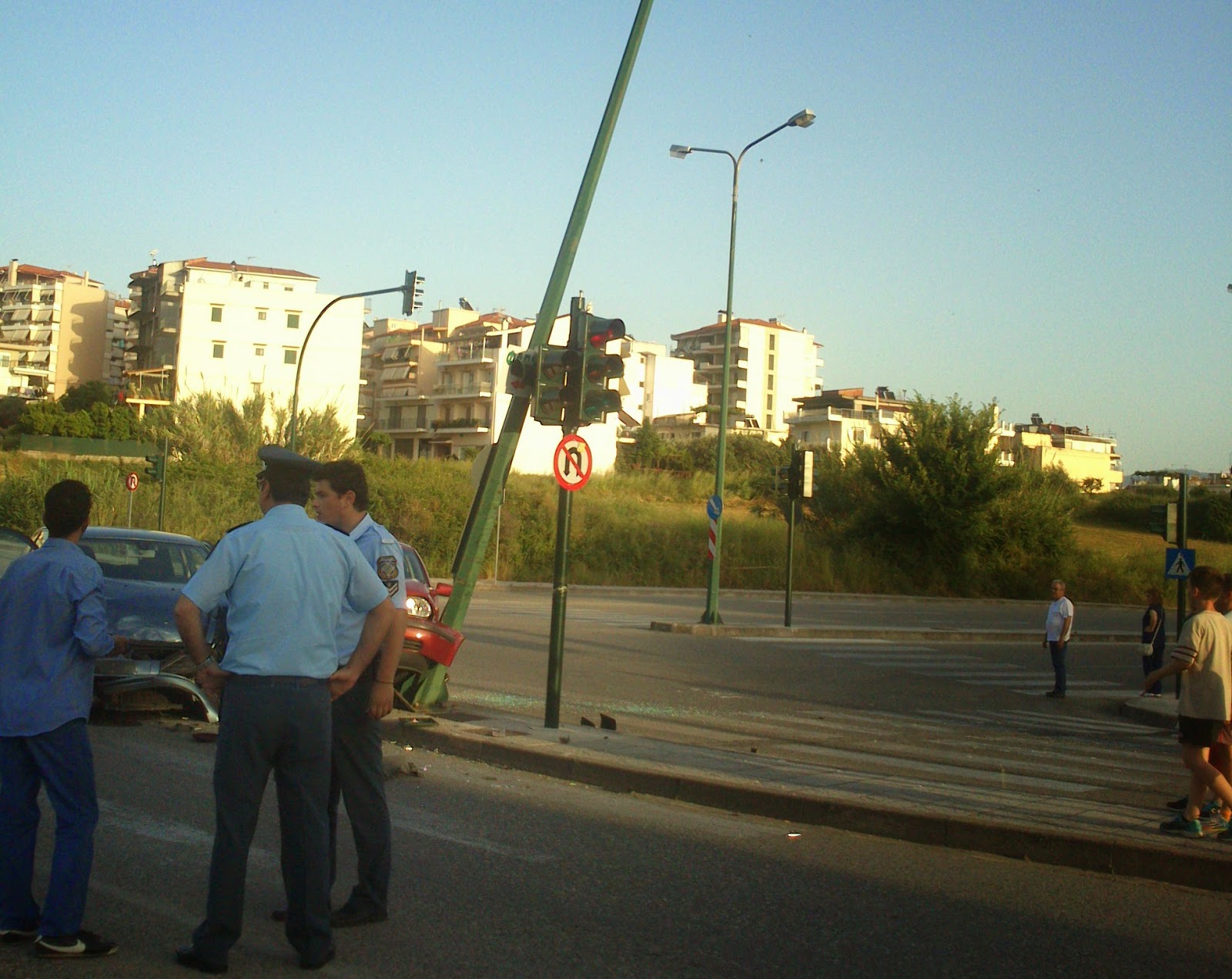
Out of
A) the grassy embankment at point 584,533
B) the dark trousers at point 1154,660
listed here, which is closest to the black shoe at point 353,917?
the dark trousers at point 1154,660

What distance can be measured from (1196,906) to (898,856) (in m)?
1.57

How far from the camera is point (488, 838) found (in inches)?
264

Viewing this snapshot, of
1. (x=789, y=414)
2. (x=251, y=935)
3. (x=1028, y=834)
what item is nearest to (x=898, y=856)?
(x=1028, y=834)

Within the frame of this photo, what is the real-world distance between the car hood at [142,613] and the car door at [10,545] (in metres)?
0.73

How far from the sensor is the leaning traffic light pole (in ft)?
36.7

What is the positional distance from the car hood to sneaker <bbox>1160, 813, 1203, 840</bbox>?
23.2ft

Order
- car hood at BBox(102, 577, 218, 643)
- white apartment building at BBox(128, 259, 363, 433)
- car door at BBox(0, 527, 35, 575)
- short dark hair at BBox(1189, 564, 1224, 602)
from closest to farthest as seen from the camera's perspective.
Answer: short dark hair at BBox(1189, 564, 1224, 602) → car door at BBox(0, 527, 35, 575) → car hood at BBox(102, 577, 218, 643) → white apartment building at BBox(128, 259, 363, 433)

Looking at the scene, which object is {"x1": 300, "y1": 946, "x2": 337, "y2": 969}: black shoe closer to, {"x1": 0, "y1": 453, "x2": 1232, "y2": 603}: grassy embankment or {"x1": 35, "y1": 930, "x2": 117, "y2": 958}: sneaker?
{"x1": 35, "y1": 930, "x2": 117, "y2": 958}: sneaker

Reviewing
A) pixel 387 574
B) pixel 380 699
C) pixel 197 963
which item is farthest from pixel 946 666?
pixel 197 963

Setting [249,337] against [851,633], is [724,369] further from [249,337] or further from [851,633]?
[249,337]

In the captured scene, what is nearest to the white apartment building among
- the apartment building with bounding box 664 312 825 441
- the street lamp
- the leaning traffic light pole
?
the apartment building with bounding box 664 312 825 441

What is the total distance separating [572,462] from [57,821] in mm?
6592

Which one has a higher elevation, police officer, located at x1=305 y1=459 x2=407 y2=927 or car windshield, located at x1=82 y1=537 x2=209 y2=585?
car windshield, located at x1=82 y1=537 x2=209 y2=585

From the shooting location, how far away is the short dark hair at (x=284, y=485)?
4512 mm
